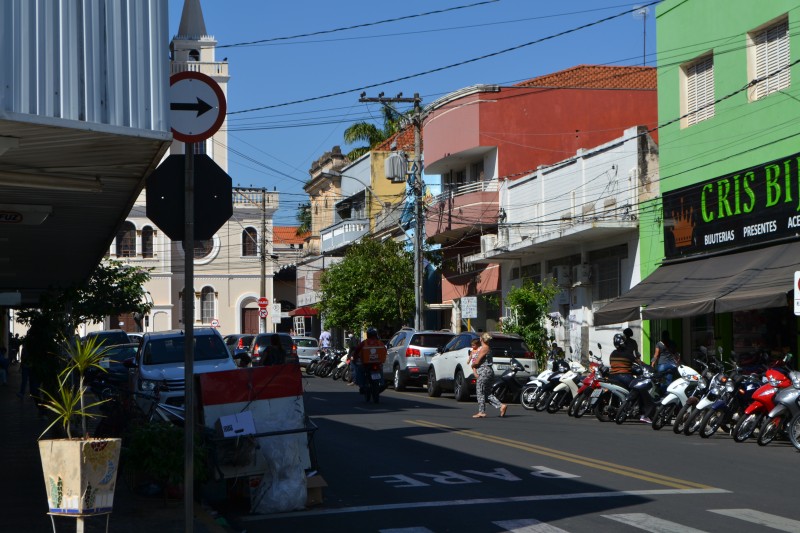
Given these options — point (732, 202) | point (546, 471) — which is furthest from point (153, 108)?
point (732, 202)

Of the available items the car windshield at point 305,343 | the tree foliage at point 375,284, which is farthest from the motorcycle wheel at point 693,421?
the car windshield at point 305,343

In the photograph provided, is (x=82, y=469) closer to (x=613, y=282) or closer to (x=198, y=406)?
(x=198, y=406)

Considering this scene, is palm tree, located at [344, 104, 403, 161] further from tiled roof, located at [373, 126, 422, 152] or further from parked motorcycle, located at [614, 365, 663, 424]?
parked motorcycle, located at [614, 365, 663, 424]

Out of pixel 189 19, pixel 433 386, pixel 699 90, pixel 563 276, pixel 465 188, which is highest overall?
pixel 699 90

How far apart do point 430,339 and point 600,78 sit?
1508 centimetres

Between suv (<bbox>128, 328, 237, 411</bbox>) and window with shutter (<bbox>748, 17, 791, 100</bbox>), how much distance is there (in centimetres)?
1335

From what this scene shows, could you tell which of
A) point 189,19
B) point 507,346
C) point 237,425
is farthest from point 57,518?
point 507,346

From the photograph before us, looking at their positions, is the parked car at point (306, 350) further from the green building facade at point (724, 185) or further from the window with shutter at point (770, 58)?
the window with shutter at point (770, 58)

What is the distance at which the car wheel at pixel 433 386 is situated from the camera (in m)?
31.0

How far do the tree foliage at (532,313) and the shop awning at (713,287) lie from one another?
18.9 feet

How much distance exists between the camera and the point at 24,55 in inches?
342

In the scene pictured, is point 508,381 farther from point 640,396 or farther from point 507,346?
point 640,396

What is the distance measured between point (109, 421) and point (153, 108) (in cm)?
419

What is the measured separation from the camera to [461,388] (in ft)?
95.6
